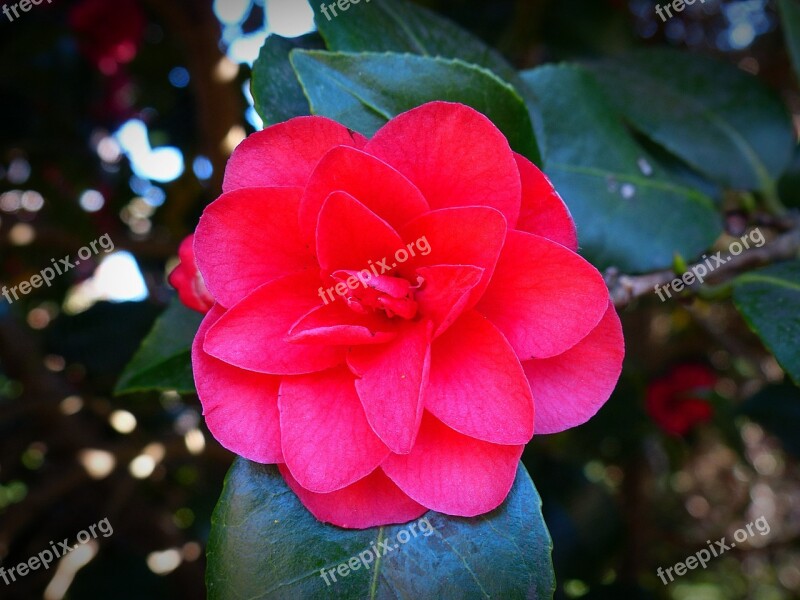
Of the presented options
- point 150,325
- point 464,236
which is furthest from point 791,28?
point 150,325

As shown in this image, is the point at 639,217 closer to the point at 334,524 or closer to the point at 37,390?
the point at 334,524

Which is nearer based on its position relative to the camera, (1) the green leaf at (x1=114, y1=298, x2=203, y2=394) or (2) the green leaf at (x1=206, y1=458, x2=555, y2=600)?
(2) the green leaf at (x1=206, y1=458, x2=555, y2=600)

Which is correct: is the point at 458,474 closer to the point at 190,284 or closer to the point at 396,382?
the point at 396,382

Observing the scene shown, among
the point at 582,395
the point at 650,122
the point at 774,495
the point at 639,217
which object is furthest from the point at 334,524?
the point at 774,495

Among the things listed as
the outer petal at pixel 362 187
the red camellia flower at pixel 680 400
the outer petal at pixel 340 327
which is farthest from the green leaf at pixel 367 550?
the red camellia flower at pixel 680 400

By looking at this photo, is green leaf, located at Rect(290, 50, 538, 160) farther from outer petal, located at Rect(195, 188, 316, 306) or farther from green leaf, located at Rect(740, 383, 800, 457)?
green leaf, located at Rect(740, 383, 800, 457)

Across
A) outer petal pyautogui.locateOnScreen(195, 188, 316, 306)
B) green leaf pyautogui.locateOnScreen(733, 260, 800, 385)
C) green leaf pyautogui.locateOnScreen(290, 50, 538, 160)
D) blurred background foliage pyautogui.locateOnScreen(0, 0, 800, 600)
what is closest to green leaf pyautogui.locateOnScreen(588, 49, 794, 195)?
blurred background foliage pyautogui.locateOnScreen(0, 0, 800, 600)

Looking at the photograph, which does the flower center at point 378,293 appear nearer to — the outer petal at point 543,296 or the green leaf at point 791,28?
the outer petal at point 543,296
